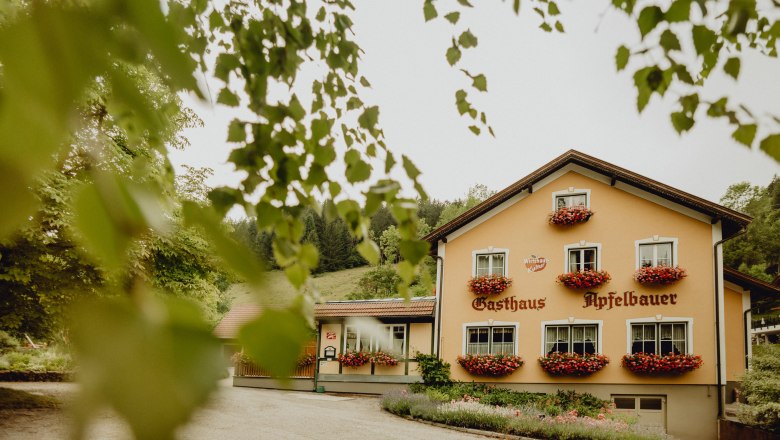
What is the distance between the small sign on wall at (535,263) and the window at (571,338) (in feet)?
5.52

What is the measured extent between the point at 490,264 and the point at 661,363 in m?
5.17

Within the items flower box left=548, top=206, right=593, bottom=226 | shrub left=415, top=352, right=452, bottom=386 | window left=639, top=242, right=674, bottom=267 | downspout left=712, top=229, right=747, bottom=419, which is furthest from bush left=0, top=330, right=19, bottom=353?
downspout left=712, top=229, right=747, bottom=419

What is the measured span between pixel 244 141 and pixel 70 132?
143cm

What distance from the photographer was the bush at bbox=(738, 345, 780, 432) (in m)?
8.45

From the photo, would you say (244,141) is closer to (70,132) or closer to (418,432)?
(70,132)

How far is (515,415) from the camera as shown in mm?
10789

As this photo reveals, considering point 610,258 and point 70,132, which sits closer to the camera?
point 70,132

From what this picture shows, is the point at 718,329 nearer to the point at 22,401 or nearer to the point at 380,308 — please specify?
the point at 380,308

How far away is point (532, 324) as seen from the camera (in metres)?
14.4

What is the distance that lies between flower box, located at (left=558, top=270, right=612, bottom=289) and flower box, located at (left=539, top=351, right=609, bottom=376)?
1.86m

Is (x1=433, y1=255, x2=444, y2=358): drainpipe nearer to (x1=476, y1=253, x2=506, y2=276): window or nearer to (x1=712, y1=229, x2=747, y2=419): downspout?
(x1=476, y1=253, x2=506, y2=276): window

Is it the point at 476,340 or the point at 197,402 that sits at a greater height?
the point at 197,402

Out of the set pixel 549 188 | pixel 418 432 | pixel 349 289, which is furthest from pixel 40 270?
pixel 349 289

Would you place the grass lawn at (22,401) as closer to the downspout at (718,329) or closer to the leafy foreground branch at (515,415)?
the leafy foreground branch at (515,415)
